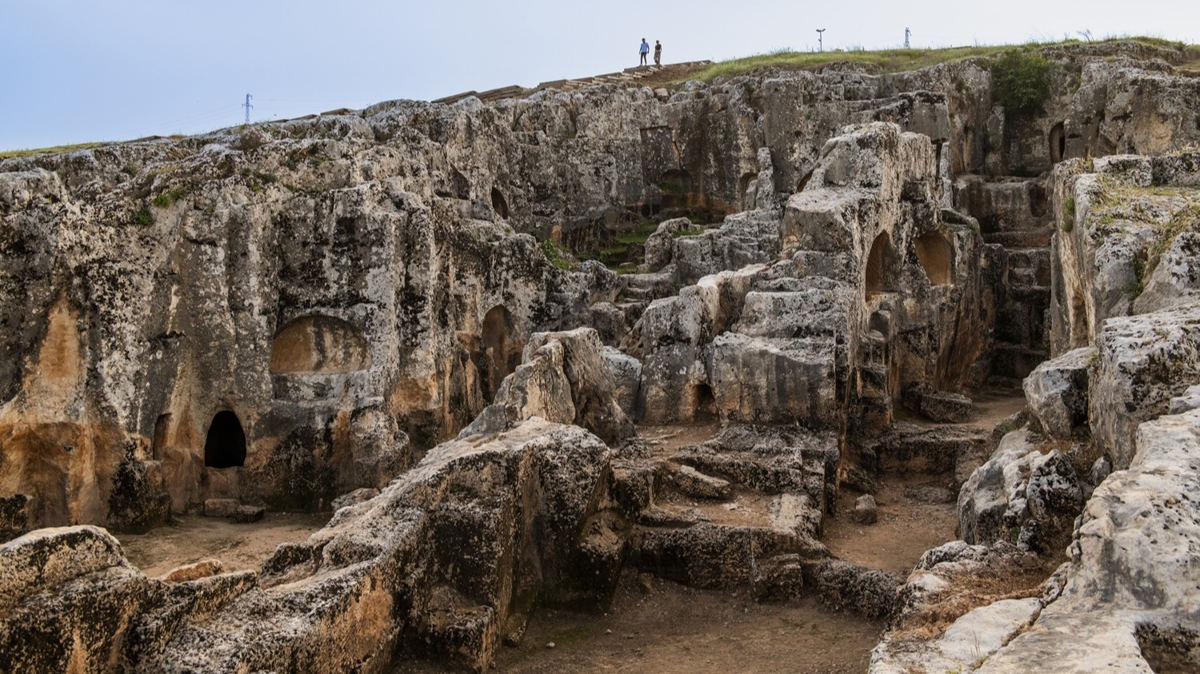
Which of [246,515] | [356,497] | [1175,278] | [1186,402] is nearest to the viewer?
[1186,402]

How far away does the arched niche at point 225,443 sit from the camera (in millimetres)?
16500

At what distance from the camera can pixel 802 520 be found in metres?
11.3

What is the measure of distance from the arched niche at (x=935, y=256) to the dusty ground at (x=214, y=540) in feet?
39.6

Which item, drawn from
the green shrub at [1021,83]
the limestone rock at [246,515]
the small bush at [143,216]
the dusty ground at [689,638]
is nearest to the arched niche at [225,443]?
the limestone rock at [246,515]

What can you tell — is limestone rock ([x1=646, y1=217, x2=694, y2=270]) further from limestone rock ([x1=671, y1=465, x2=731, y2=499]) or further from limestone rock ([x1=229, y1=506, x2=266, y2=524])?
limestone rock ([x1=671, y1=465, x2=731, y2=499])

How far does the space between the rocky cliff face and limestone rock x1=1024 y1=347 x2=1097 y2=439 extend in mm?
26

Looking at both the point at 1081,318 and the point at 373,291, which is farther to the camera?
the point at 373,291

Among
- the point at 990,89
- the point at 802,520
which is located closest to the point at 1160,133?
the point at 990,89

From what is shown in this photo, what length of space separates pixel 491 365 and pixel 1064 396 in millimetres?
11713

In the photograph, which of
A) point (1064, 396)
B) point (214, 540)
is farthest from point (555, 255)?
point (1064, 396)

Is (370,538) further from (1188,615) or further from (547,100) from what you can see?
(547,100)

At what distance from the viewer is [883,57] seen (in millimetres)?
34688

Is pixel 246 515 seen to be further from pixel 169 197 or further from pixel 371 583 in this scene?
pixel 371 583

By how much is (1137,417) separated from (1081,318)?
511 cm
